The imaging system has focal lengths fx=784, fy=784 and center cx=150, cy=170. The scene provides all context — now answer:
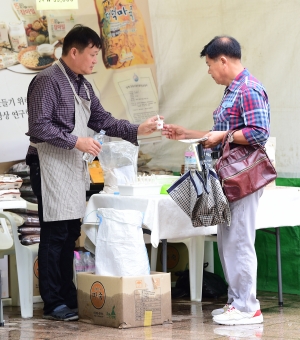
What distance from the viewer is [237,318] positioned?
16.4ft

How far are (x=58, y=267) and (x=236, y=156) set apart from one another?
1461 mm

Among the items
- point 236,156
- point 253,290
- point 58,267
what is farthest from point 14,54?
point 253,290

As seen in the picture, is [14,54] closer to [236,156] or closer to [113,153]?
[113,153]

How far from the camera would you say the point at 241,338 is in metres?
4.61

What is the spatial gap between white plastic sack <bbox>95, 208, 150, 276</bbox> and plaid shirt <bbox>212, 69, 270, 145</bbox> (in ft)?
2.71

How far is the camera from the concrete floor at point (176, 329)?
471cm

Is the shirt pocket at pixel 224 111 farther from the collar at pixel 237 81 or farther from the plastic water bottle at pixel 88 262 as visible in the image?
the plastic water bottle at pixel 88 262

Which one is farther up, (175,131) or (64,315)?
(175,131)

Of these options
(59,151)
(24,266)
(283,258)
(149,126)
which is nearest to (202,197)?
(149,126)

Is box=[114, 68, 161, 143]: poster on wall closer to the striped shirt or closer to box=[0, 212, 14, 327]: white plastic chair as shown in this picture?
the striped shirt

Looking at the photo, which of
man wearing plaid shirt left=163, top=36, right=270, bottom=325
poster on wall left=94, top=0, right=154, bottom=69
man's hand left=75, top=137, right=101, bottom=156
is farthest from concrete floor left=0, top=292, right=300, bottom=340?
poster on wall left=94, top=0, right=154, bottom=69

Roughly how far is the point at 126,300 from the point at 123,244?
1.14ft

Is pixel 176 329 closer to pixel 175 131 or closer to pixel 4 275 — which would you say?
pixel 175 131

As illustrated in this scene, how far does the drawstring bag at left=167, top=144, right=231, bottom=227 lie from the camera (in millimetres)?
4801
